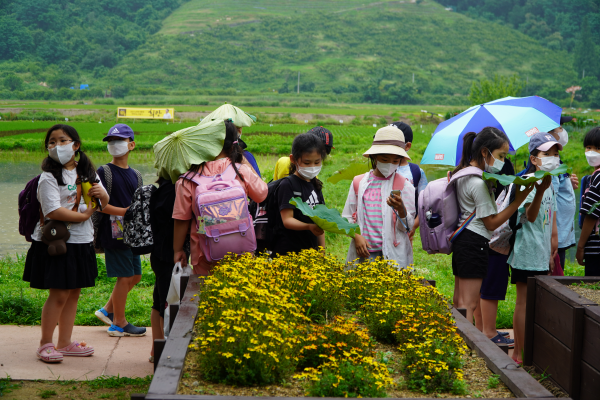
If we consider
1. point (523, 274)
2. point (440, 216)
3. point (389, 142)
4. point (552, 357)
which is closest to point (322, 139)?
point (389, 142)

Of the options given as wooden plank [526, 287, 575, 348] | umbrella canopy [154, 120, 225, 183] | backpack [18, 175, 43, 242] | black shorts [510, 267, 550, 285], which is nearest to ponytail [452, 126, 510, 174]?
black shorts [510, 267, 550, 285]

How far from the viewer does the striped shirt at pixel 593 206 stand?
429 cm

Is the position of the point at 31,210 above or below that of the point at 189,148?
below

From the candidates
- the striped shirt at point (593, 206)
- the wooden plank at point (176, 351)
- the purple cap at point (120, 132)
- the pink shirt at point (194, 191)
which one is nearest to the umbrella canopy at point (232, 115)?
the purple cap at point (120, 132)

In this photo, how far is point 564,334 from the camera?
3482 millimetres

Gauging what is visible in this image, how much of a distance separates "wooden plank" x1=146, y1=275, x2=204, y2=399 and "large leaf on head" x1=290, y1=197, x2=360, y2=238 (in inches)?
32.3

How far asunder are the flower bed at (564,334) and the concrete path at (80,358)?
8.58 ft

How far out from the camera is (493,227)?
12.6 ft

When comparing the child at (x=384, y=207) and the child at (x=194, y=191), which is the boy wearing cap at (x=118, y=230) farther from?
the child at (x=384, y=207)

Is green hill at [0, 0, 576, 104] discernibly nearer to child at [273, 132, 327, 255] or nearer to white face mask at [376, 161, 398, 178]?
child at [273, 132, 327, 255]

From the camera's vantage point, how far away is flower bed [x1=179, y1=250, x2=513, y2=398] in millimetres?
2506

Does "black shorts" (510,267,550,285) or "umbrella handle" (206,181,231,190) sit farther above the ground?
"umbrella handle" (206,181,231,190)

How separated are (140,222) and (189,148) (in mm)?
663

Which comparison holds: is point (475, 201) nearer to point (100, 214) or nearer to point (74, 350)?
point (100, 214)
